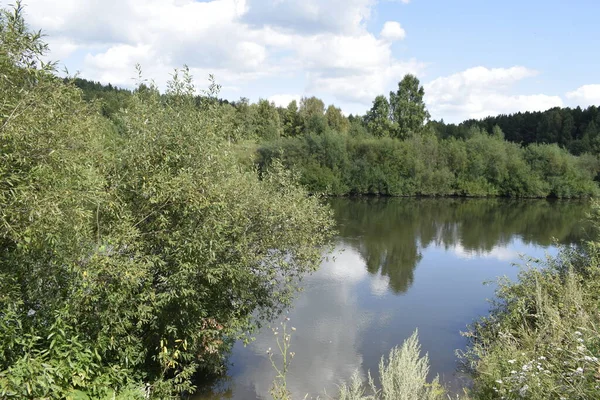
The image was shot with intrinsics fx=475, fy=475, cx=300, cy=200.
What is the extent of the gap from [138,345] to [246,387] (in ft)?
16.2

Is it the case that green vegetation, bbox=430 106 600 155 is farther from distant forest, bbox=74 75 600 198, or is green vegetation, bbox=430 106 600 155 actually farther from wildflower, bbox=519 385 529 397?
wildflower, bbox=519 385 529 397

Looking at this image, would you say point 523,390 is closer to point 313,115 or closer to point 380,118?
point 313,115

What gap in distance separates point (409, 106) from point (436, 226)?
33.3m

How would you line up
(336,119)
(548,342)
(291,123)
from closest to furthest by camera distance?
(548,342), (291,123), (336,119)

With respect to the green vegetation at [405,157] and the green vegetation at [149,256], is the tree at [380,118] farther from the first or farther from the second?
the green vegetation at [149,256]

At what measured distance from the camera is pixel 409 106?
70.8 meters

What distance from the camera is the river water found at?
1440 centimetres

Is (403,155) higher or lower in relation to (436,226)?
higher

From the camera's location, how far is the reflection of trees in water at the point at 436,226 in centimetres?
3011

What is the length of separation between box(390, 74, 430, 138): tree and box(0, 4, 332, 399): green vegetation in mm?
61420

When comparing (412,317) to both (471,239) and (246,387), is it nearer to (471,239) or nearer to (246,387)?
(246,387)

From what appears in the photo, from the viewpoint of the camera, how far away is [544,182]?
65812 mm

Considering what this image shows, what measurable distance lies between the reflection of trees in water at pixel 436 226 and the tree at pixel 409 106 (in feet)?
46.7

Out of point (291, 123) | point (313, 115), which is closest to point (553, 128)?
point (313, 115)
